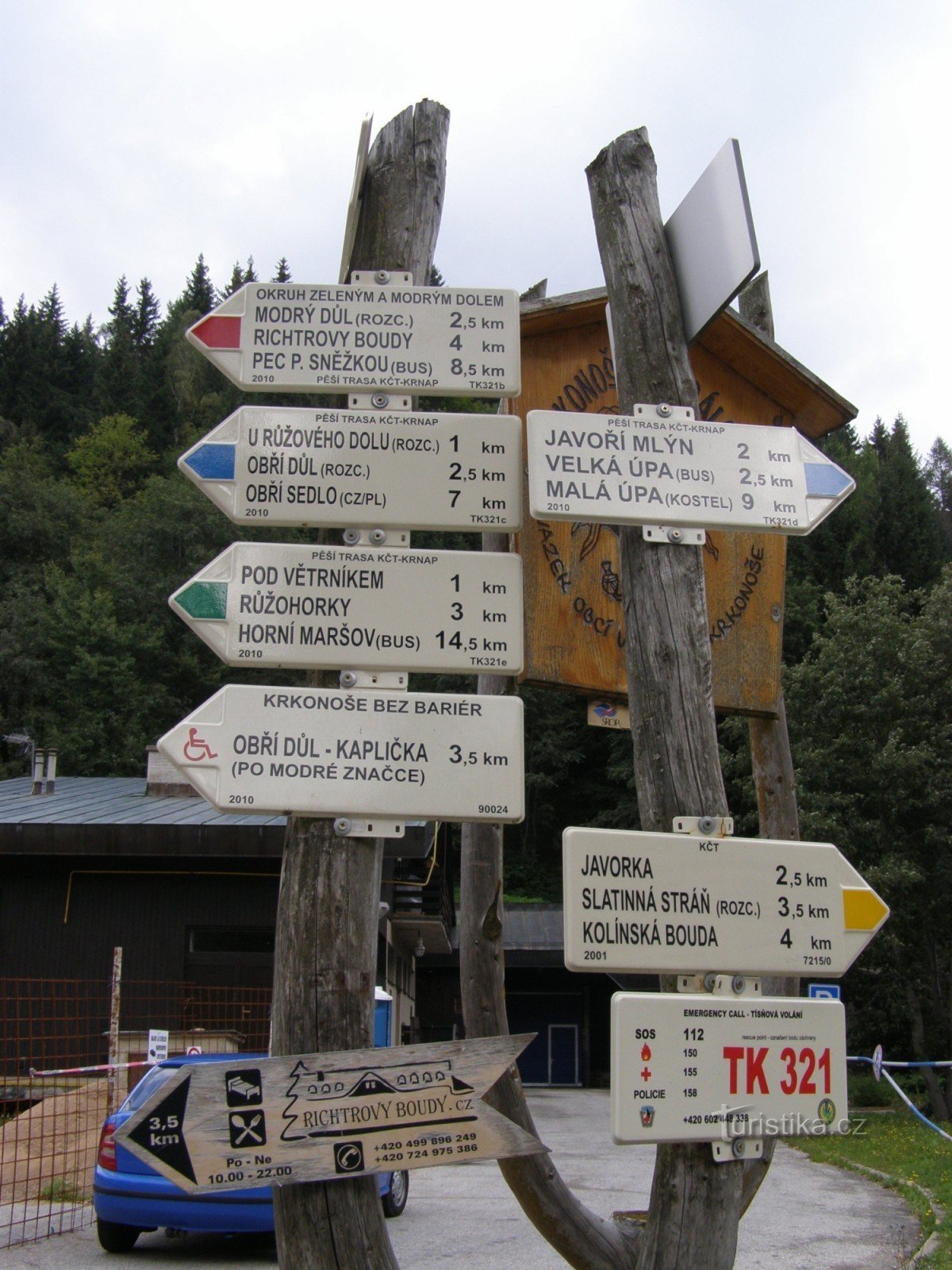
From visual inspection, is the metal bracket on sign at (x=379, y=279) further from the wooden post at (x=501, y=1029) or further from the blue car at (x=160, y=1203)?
the blue car at (x=160, y=1203)

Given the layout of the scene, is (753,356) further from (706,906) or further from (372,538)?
(706,906)

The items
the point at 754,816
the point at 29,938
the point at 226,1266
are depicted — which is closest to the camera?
the point at 226,1266

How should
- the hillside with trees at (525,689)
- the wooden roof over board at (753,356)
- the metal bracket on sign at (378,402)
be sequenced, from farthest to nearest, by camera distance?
the hillside with trees at (525,689), the wooden roof over board at (753,356), the metal bracket on sign at (378,402)

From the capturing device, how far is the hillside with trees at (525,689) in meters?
23.5

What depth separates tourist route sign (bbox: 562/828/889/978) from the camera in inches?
114

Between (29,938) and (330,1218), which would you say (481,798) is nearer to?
(330,1218)

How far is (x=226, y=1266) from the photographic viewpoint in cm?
728

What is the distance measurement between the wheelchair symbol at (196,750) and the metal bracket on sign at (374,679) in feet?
1.28

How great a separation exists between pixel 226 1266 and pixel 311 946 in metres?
5.36

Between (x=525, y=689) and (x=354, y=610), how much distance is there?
33918mm

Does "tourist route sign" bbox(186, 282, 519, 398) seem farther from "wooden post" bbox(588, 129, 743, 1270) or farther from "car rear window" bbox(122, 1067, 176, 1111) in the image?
"car rear window" bbox(122, 1067, 176, 1111)

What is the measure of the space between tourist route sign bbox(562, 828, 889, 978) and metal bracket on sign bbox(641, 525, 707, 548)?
85cm

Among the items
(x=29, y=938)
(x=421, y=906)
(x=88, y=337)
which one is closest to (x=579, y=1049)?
(x=421, y=906)

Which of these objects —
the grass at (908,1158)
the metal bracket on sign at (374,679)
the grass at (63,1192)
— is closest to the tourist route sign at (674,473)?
the metal bracket on sign at (374,679)
